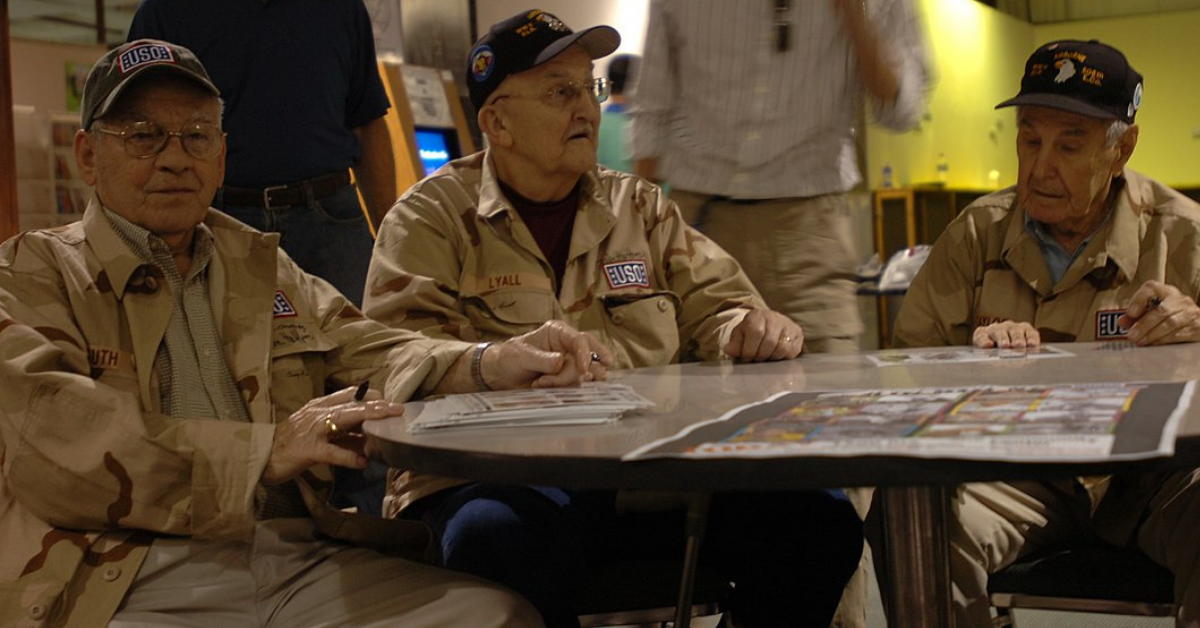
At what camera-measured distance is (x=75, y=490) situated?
1.63 meters

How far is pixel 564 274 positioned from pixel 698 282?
0.27 meters

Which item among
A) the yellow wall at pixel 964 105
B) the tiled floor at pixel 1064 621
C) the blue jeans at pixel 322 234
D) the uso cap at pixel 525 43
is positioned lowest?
the tiled floor at pixel 1064 621

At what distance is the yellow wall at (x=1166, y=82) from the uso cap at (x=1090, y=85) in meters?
13.5

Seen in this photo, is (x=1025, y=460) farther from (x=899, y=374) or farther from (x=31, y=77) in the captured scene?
(x=31, y=77)

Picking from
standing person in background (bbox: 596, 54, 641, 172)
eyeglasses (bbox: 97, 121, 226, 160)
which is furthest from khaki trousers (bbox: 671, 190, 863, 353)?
standing person in background (bbox: 596, 54, 641, 172)

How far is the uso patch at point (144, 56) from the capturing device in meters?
1.95

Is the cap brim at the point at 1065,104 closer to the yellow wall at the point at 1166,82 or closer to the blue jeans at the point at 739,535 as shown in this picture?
the blue jeans at the point at 739,535

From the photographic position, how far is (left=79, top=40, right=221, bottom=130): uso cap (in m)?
1.94

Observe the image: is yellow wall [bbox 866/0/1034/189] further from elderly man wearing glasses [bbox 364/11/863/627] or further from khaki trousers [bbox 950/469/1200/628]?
khaki trousers [bbox 950/469/1200/628]

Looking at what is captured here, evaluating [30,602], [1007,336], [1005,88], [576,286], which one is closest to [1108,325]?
[1007,336]

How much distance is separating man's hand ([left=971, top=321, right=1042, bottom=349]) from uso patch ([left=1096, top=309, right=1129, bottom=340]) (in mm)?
209

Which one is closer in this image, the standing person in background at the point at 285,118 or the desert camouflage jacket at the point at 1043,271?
the desert camouflage jacket at the point at 1043,271

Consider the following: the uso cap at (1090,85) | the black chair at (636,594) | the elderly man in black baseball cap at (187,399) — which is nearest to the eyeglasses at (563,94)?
the elderly man in black baseball cap at (187,399)

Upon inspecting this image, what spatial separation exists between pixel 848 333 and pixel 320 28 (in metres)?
1.65
